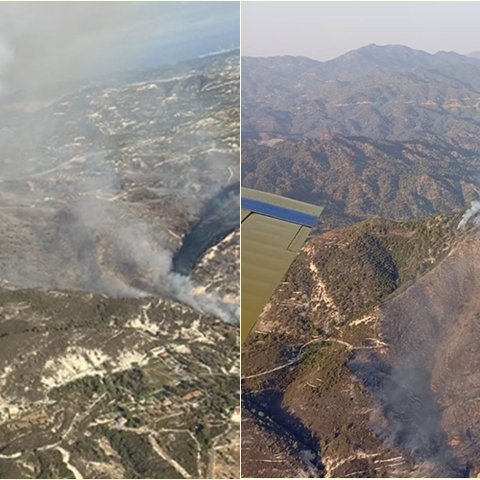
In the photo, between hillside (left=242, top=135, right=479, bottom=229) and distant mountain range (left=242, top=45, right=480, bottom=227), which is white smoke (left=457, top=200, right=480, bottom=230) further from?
hillside (left=242, top=135, right=479, bottom=229)

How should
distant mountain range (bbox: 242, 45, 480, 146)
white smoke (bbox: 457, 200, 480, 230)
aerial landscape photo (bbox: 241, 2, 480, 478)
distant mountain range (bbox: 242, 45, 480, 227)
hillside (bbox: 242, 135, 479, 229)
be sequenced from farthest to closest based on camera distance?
distant mountain range (bbox: 242, 45, 480, 146), distant mountain range (bbox: 242, 45, 480, 227), hillside (bbox: 242, 135, 479, 229), white smoke (bbox: 457, 200, 480, 230), aerial landscape photo (bbox: 241, 2, 480, 478)

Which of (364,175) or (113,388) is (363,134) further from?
(113,388)

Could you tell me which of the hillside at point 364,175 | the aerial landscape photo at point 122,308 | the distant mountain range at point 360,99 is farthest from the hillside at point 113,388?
the distant mountain range at point 360,99

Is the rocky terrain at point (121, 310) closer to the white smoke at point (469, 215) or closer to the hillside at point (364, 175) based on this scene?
the white smoke at point (469, 215)

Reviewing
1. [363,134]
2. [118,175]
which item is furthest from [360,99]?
[118,175]

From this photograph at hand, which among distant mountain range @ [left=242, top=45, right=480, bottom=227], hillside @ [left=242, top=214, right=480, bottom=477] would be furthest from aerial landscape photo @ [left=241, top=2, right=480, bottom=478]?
distant mountain range @ [left=242, top=45, right=480, bottom=227]

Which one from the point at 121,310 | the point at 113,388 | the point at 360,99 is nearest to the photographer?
the point at 113,388
